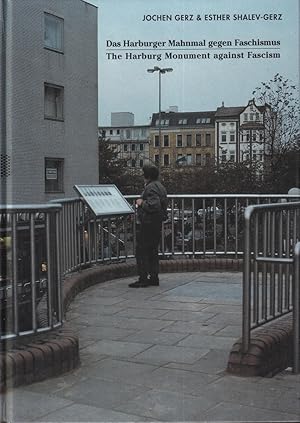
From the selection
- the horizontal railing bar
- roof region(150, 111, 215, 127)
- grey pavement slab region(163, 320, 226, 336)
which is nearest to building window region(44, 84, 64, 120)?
roof region(150, 111, 215, 127)

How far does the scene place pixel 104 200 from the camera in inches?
302

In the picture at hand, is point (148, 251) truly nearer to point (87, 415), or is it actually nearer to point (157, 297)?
point (157, 297)

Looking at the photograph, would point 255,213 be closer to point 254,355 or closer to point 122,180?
point 254,355

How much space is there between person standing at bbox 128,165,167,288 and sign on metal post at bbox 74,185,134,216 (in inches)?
15.4

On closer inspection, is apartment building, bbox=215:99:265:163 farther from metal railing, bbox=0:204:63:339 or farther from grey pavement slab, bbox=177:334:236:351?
metal railing, bbox=0:204:63:339

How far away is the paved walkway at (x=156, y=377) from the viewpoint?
140 inches

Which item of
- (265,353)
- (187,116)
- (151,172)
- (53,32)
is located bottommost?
(265,353)

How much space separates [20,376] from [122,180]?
34.0 metres

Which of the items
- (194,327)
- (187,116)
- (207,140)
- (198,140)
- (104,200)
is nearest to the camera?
(194,327)

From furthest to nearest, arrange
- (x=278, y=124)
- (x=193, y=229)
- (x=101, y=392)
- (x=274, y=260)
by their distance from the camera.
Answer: (x=278, y=124) → (x=193, y=229) → (x=274, y=260) → (x=101, y=392)

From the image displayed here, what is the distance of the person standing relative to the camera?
7.29 meters

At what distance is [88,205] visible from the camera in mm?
7230

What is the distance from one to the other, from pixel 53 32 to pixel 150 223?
23.5 meters

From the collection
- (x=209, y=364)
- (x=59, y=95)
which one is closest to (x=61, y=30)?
(x=59, y=95)
